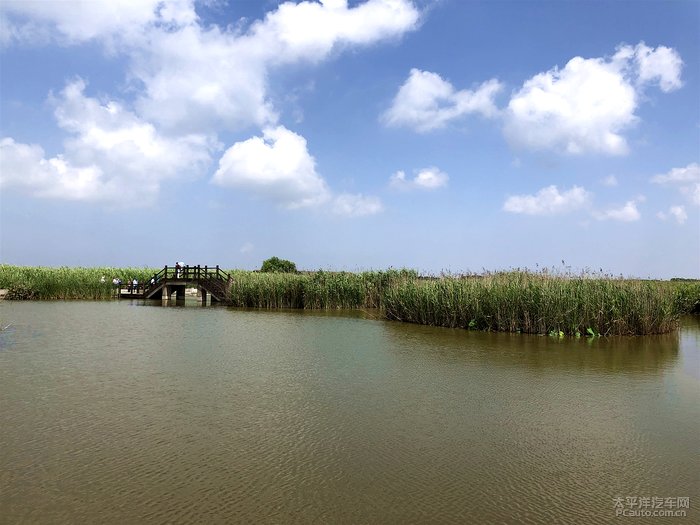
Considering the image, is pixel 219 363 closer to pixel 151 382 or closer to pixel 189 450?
pixel 151 382

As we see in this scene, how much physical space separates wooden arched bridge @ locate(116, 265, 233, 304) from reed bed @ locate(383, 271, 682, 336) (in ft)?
53.5

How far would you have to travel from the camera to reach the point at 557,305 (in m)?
14.4

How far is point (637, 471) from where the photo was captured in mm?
4805

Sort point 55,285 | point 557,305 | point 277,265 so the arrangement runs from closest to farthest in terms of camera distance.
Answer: point 557,305 → point 55,285 → point 277,265

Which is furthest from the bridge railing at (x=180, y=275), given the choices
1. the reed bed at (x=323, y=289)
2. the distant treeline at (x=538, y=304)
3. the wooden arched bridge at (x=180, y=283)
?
the distant treeline at (x=538, y=304)

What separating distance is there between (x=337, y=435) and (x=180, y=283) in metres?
26.6

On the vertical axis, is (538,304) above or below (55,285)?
below

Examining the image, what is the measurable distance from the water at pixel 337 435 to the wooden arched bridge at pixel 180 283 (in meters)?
18.1

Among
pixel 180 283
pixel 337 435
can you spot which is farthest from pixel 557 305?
pixel 180 283

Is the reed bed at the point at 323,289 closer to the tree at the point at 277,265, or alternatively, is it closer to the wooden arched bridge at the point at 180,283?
the wooden arched bridge at the point at 180,283

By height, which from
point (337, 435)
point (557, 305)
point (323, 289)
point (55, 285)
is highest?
point (55, 285)

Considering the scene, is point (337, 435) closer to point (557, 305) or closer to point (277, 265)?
point (557, 305)

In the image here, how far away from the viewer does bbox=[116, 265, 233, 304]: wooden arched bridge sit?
2936 centimetres

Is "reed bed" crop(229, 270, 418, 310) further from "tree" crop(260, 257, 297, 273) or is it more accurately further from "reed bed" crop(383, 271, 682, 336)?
"tree" crop(260, 257, 297, 273)
